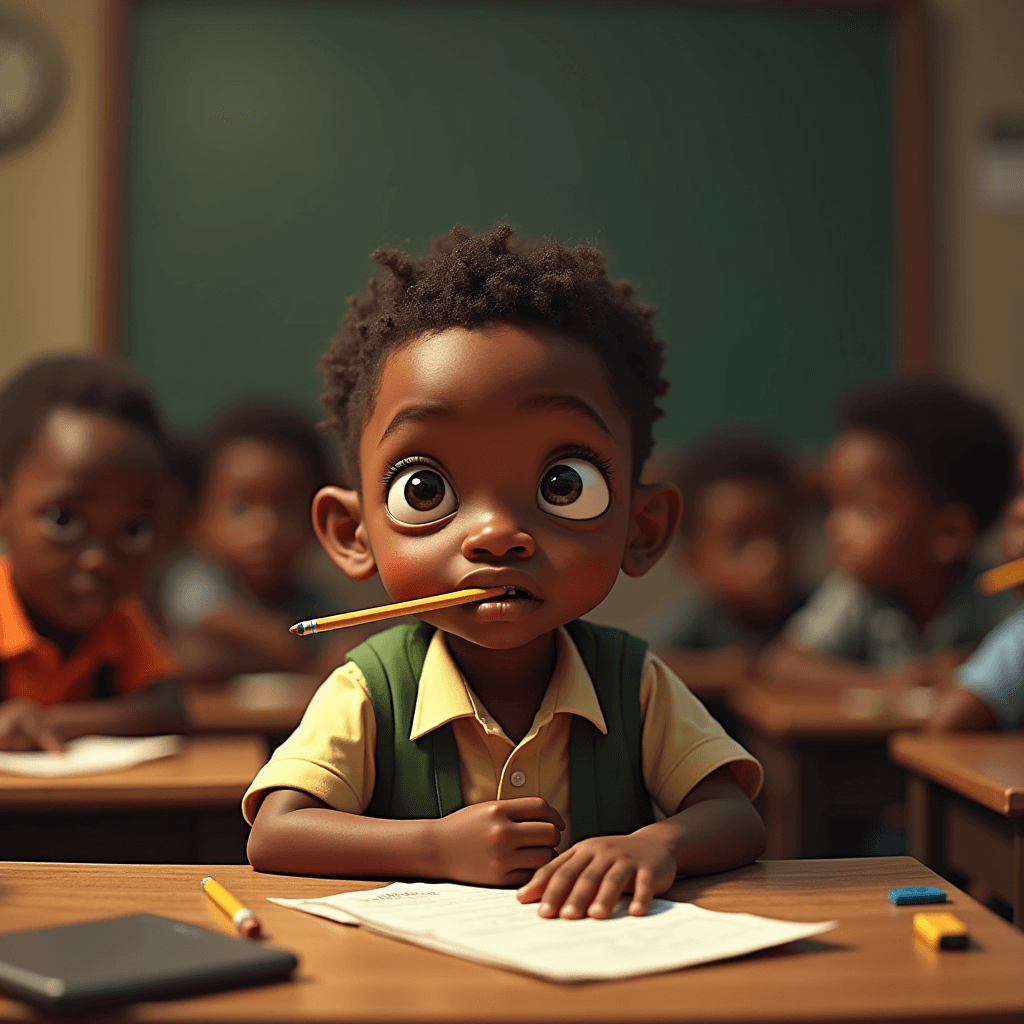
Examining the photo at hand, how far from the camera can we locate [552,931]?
817 millimetres

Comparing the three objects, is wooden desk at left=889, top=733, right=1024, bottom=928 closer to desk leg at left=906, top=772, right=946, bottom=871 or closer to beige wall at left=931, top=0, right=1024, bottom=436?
desk leg at left=906, top=772, right=946, bottom=871

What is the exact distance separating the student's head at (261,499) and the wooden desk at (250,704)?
1.42 feet

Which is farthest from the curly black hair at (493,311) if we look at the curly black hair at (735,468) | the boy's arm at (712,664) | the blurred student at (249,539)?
the curly black hair at (735,468)

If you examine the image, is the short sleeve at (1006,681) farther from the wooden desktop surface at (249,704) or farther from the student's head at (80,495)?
the student's head at (80,495)

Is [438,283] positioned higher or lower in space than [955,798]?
higher

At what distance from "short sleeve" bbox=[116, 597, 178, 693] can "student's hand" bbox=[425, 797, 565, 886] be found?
983 mm

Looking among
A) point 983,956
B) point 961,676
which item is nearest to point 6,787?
point 983,956

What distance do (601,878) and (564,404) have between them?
37 centimetres

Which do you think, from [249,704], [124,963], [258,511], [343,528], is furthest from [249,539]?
[124,963]

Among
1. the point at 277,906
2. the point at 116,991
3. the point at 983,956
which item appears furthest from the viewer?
the point at 277,906

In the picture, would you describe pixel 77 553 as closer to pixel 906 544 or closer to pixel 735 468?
pixel 906 544

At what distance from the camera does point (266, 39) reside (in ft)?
12.3

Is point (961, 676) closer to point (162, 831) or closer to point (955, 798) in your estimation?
point (955, 798)

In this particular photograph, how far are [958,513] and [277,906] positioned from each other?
2.14 metres
